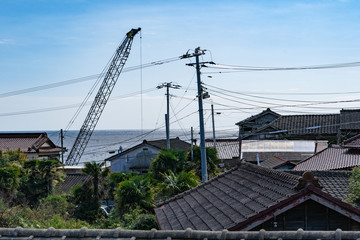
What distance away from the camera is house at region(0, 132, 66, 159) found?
51.6m

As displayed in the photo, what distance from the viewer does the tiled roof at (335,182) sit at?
519 inches

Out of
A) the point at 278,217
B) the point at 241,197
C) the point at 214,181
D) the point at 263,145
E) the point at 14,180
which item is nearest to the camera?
the point at 278,217

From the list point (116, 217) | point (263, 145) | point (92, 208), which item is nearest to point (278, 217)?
point (116, 217)

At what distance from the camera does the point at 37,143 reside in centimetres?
5316

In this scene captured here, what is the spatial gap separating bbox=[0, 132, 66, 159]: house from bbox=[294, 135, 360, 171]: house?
3652cm

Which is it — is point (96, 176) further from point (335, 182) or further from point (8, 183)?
point (335, 182)

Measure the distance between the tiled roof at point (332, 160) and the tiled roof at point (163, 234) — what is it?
17.8 meters

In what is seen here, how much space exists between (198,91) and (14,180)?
13.2 m

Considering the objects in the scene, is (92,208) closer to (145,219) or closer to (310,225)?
(145,219)

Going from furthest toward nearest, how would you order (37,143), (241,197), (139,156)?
(37,143), (139,156), (241,197)

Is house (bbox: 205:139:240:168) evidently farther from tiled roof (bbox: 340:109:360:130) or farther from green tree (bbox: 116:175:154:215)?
green tree (bbox: 116:175:154:215)

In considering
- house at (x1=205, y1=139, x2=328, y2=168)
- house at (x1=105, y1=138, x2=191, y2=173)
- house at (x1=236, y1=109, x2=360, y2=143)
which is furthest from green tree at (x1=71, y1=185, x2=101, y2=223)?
house at (x1=236, y1=109, x2=360, y2=143)

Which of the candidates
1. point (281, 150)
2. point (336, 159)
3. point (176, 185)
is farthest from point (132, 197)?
point (281, 150)

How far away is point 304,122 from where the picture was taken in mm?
61312
